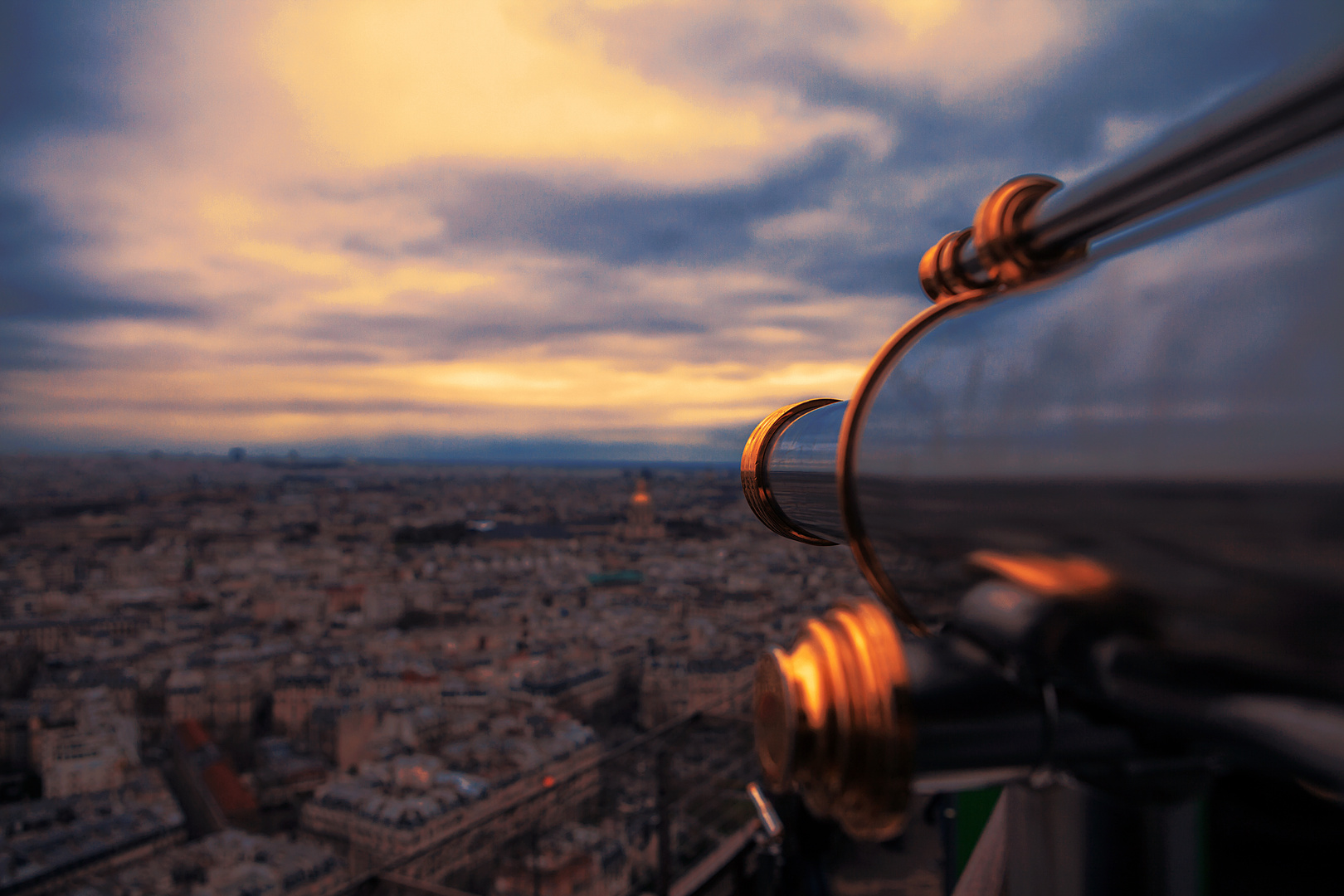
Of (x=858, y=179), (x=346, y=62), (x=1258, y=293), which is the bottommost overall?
(x=1258, y=293)

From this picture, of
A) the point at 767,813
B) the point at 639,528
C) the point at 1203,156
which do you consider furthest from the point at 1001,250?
the point at 639,528

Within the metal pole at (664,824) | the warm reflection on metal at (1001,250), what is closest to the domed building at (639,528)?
the metal pole at (664,824)

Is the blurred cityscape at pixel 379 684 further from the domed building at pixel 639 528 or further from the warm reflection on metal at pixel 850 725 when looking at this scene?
the warm reflection on metal at pixel 850 725

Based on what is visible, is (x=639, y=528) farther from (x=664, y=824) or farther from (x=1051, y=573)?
(x=1051, y=573)

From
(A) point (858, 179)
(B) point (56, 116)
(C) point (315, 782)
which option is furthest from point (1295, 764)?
(B) point (56, 116)

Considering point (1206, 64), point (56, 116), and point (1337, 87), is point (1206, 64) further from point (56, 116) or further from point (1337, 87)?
point (56, 116)
